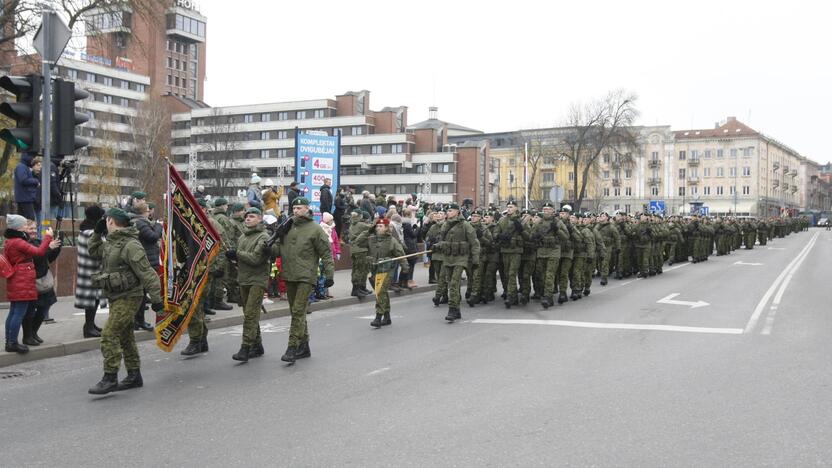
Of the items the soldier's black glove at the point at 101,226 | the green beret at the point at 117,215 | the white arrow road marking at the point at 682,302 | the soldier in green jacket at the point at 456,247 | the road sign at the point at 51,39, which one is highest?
the road sign at the point at 51,39

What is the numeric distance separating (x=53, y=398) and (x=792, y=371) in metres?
7.76

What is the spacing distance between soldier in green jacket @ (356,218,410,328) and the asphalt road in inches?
15.9

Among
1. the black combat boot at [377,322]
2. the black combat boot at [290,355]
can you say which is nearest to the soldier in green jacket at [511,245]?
the black combat boot at [377,322]

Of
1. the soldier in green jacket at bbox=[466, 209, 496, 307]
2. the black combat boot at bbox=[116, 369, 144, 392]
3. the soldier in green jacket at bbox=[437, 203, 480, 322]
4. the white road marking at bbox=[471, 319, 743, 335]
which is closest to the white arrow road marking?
the white road marking at bbox=[471, 319, 743, 335]

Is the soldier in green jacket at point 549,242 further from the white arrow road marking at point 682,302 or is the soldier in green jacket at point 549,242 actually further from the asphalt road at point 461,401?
the asphalt road at point 461,401

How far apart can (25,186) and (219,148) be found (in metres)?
76.7

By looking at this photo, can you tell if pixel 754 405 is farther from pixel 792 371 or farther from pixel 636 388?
pixel 792 371

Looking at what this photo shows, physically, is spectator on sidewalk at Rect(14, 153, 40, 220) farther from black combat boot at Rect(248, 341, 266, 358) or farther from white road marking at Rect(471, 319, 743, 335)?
white road marking at Rect(471, 319, 743, 335)

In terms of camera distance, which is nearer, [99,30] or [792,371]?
[792,371]

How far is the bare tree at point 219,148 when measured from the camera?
84625 mm

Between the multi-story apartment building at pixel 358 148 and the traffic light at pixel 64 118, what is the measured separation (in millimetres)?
83388

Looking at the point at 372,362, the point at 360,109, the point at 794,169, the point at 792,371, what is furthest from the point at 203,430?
the point at 794,169

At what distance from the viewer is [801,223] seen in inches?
3688

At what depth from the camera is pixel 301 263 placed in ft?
28.9
